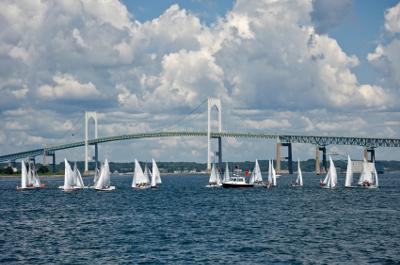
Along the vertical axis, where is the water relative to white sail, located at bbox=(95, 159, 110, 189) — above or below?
below

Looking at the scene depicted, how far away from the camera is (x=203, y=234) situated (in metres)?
44.5

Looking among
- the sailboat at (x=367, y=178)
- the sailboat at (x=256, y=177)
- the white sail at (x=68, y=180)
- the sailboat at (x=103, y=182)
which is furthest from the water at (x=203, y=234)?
the sailboat at (x=256, y=177)

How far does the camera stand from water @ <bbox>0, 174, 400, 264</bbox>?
35812 mm

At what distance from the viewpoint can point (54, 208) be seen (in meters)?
68.5

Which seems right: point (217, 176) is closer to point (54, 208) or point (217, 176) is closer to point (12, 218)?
point (54, 208)

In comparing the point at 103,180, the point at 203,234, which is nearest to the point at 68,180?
the point at 103,180

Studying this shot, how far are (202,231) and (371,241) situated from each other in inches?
415

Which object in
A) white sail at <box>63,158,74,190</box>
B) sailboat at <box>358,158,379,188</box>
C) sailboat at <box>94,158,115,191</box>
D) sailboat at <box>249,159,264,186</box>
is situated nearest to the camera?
white sail at <box>63,158,74,190</box>

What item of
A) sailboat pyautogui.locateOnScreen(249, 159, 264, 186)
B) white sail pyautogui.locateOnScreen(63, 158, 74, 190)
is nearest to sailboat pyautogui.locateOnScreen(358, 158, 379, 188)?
sailboat pyautogui.locateOnScreen(249, 159, 264, 186)

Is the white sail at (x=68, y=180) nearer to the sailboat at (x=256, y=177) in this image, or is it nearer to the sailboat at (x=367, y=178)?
the sailboat at (x=256, y=177)

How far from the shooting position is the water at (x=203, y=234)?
35.8 m

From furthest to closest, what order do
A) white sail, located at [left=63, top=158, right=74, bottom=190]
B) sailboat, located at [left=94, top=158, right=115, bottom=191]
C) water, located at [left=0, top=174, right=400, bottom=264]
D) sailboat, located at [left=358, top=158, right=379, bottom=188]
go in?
sailboat, located at [left=358, top=158, right=379, bottom=188]
sailboat, located at [left=94, top=158, right=115, bottom=191]
white sail, located at [left=63, top=158, right=74, bottom=190]
water, located at [left=0, top=174, right=400, bottom=264]

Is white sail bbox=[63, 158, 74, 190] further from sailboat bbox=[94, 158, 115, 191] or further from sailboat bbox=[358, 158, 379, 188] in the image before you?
sailboat bbox=[358, 158, 379, 188]

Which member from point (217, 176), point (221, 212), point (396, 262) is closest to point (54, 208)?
Result: point (221, 212)
